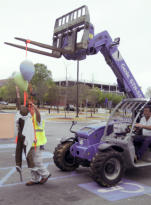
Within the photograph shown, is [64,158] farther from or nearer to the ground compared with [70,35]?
nearer to the ground

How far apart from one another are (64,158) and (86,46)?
2.93 meters

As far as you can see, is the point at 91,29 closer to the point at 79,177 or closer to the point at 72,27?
the point at 72,27

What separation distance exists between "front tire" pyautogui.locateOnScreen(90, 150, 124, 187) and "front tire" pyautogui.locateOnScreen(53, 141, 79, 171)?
127cm

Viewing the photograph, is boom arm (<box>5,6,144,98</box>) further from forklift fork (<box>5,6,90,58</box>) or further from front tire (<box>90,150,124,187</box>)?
front tire (<box>90,150,124,187</box>)

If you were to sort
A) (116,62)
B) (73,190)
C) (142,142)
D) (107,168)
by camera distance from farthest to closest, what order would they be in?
1. (116,62)
2. (142,142)
3. (107,168)
4. (73,190)

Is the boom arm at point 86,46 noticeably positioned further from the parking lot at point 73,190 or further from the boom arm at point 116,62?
the parking lot at point 73,190

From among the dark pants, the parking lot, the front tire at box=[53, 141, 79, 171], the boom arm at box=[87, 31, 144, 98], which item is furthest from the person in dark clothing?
the dark pants

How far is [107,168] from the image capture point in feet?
17.8

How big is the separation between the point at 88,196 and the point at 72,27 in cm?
430

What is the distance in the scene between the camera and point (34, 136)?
17.1ft

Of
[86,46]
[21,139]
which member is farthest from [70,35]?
[21,139]

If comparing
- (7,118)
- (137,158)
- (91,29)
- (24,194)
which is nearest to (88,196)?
(24,194)

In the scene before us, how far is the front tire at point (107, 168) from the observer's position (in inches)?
204

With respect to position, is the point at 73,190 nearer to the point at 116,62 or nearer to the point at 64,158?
the point at 64,158
